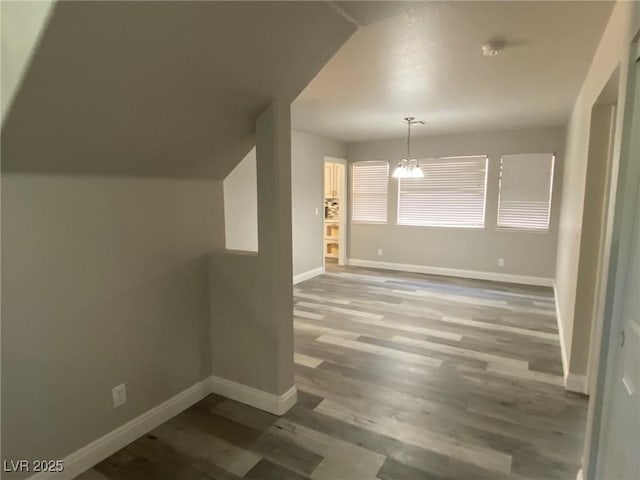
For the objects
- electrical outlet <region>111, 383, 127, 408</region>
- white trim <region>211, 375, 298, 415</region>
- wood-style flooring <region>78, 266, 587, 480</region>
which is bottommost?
wood-style flooring <region>78, 266, 587, 480</region>

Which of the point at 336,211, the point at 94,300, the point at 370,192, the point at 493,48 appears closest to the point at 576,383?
the point at 493,48

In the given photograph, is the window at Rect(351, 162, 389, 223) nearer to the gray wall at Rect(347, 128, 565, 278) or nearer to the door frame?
the gray wall at Rect(347, 128, 565, 278)

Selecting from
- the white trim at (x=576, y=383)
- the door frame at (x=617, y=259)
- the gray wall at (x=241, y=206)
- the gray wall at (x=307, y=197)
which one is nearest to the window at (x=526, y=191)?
the gray wall at (x=307, y=197)

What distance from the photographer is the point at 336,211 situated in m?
8.40

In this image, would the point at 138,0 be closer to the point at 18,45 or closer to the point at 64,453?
the point at 18,45

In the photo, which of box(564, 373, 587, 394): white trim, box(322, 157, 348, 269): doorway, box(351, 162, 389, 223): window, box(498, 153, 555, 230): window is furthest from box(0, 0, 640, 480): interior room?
box(322, 157, 348, 269): doorway

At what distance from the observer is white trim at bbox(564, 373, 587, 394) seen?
9.10 feet

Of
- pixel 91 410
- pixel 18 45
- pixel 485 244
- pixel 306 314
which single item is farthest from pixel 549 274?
pixel 18 45

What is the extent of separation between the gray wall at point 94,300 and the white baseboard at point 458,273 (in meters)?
5.07

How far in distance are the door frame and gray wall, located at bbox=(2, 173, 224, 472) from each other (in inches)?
92.6

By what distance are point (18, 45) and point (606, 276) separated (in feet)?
8.14

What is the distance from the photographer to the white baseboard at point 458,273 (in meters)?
6.05

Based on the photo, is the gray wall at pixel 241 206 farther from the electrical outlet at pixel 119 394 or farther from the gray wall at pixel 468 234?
the gray wall at pixel 468 234

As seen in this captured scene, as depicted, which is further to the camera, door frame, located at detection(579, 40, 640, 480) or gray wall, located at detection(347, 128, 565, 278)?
gray wall, located at detection(347, 128, 565, 278)
